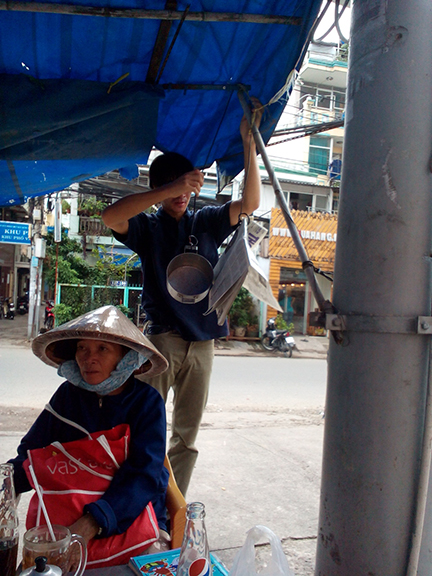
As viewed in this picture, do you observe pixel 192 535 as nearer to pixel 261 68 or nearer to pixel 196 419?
pixel 196 419

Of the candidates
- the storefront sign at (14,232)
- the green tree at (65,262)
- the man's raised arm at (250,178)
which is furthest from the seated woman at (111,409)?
the green tree at (65,262)

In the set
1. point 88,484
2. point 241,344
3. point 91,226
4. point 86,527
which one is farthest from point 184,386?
point 91,226

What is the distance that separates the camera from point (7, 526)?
1.09 metres

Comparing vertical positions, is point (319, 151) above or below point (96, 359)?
above

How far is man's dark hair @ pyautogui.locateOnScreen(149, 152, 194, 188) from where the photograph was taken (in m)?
2.19

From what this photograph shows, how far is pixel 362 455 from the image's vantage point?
116cm

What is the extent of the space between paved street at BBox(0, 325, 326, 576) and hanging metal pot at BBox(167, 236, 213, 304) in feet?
5.08

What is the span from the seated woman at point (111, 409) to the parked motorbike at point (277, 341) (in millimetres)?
12233

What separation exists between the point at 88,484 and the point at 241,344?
1328 cm

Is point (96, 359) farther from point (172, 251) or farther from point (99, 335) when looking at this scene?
point (172, 251)

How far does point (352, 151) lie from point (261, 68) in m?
1.06

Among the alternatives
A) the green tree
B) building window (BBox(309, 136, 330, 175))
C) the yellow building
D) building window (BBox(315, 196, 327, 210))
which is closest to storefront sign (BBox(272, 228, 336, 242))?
the yellow building

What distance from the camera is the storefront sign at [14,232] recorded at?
37.1ft

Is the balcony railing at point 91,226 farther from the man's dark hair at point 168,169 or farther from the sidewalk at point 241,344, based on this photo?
the man's dark hair at point 168,169
